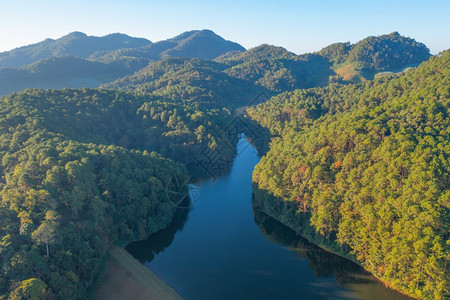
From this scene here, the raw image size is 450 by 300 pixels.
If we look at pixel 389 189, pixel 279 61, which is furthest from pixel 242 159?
pixel 279 61

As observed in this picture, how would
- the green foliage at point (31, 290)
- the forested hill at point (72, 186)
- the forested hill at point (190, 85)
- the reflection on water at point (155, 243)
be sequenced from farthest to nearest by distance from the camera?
the forested hill at point (190, 85), the reflection on water at point (155, 243), the forested hill at point (72, 186), the green foliage at point (31, 290)

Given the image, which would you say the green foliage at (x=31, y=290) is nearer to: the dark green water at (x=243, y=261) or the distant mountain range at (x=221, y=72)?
the dark green water at (x=243, y=261)

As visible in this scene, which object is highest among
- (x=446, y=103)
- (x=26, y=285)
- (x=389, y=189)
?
(x=446, y=103)

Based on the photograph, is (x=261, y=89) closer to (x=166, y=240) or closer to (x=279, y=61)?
(x=279, y=61)

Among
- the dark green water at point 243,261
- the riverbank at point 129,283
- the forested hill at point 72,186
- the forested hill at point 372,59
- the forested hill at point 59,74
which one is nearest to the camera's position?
the forested hill at point 72,186

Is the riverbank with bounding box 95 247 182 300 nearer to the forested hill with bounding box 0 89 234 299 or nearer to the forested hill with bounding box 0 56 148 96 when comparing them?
the forested hill with bounding box 0 89 234 299

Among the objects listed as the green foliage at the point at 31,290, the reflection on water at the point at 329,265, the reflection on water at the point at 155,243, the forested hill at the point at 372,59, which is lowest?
the reflection on water at the point at 155,243

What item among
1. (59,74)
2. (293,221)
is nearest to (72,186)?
(293,221)

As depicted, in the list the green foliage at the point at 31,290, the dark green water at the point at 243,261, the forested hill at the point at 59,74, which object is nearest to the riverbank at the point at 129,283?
the dark green water at the point at 243,261
